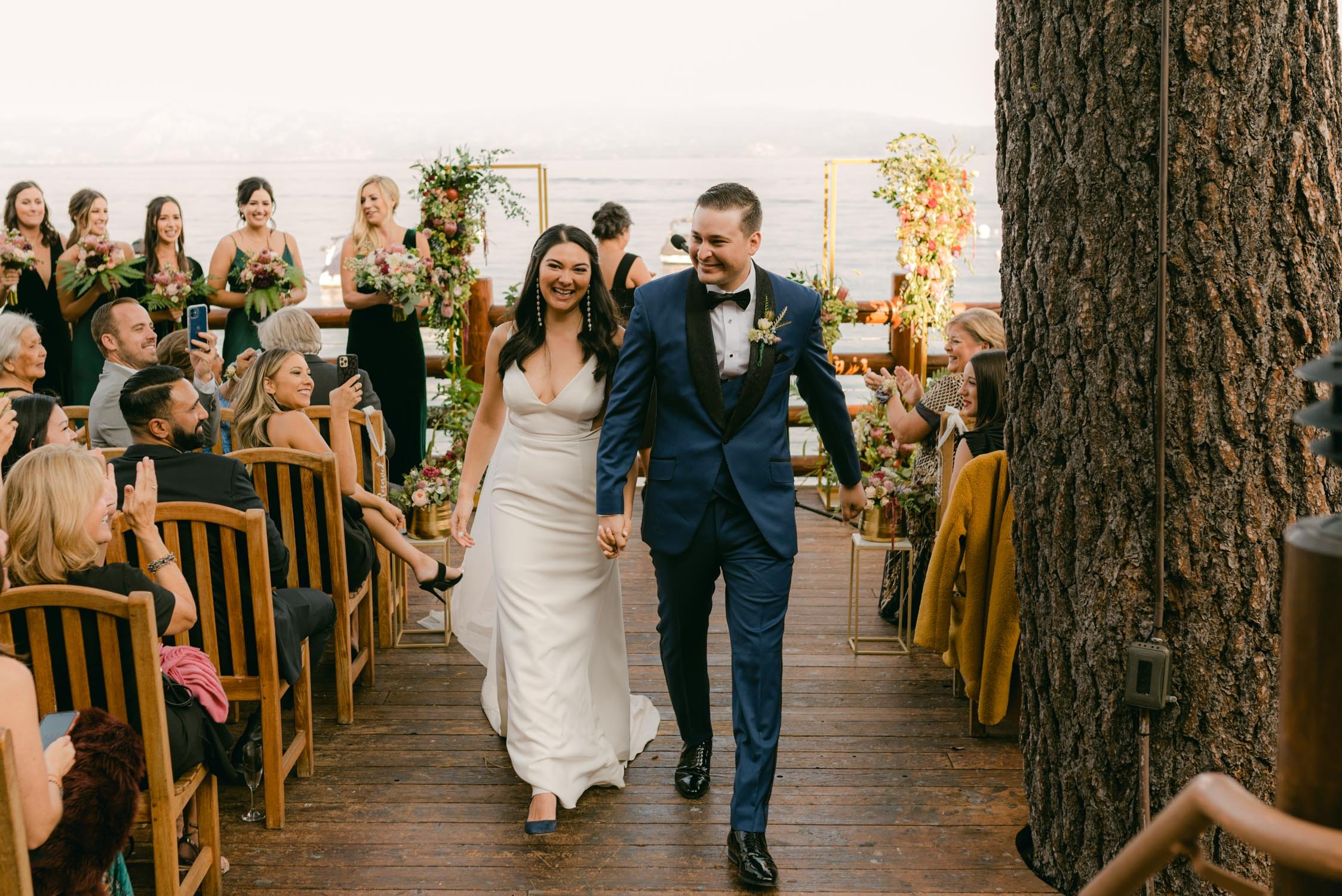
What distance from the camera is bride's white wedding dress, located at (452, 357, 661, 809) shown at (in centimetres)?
342

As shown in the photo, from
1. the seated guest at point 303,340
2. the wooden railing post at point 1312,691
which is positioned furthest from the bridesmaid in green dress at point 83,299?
the wooden railing post at point 1312,691

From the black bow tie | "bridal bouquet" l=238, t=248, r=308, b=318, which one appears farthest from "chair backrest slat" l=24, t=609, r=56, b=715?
"bridal bouquet" l=238, t=248, r=308, b=318

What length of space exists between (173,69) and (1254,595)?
26138 mm

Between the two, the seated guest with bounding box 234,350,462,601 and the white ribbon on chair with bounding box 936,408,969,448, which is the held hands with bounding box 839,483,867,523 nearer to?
the white ribbon on chair with bounding box 936,408,969,448

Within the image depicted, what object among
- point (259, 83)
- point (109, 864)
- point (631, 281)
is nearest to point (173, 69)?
point (259, 83)

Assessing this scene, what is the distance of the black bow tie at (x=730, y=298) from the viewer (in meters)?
3.09

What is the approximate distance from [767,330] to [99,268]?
14.9 ft

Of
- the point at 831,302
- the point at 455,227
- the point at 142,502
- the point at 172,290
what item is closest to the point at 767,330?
the point at 142,502

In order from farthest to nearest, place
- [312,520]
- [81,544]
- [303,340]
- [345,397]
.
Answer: [303,340] < [345,397] < [312,520] < [81,544]

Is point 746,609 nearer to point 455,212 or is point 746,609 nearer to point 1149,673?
point 1149,673

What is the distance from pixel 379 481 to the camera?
480cm

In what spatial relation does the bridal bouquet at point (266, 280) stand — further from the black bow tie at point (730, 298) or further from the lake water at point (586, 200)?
the lake water at point (586, 200)

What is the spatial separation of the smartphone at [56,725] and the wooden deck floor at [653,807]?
31.0 inches

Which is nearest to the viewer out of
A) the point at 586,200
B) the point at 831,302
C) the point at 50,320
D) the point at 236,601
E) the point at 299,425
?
the point at 236,601
